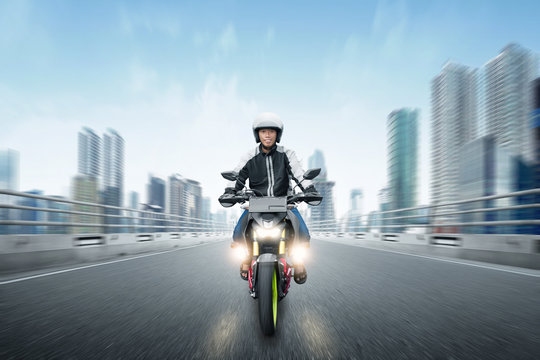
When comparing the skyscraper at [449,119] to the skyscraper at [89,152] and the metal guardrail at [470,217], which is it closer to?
the metal guardrail at [470,217]

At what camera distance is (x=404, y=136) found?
17150 cm

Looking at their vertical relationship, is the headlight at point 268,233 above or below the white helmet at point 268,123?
below

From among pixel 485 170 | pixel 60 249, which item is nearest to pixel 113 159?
pixel 485 170

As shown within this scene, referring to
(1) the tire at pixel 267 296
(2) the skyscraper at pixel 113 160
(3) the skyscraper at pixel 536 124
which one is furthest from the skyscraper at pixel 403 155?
(1) the tire at pixel 267 296

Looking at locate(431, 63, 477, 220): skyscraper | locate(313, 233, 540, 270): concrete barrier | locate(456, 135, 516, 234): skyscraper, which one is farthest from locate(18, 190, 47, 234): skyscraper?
locate(431, 63, 477, 220): skyscraper

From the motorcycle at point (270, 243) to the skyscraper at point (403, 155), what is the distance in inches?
6304

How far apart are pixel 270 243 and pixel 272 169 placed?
33.4 inches

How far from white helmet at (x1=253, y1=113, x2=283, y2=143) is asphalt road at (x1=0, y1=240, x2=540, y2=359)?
5.95 ft

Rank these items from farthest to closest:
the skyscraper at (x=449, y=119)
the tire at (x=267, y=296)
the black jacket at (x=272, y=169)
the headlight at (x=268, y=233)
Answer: the skyscraper at (x=449, y=119)
the black jacket at (x=272, y=169)
the headlight at (x=268, y=233)
the tire at (x=267, y=296)

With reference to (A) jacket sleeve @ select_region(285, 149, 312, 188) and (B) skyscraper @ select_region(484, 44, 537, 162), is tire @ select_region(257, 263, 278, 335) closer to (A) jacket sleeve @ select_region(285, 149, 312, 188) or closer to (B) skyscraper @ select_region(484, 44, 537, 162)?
(A) jacket sleeve @ select_region(285, 149, 312, 188)

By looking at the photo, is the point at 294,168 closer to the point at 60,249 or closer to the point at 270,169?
the point at 270,169

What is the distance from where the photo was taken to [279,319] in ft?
8.86

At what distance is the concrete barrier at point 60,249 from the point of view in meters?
5.28

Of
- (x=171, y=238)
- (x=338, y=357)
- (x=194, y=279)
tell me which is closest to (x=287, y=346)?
(x=338, y=357)
